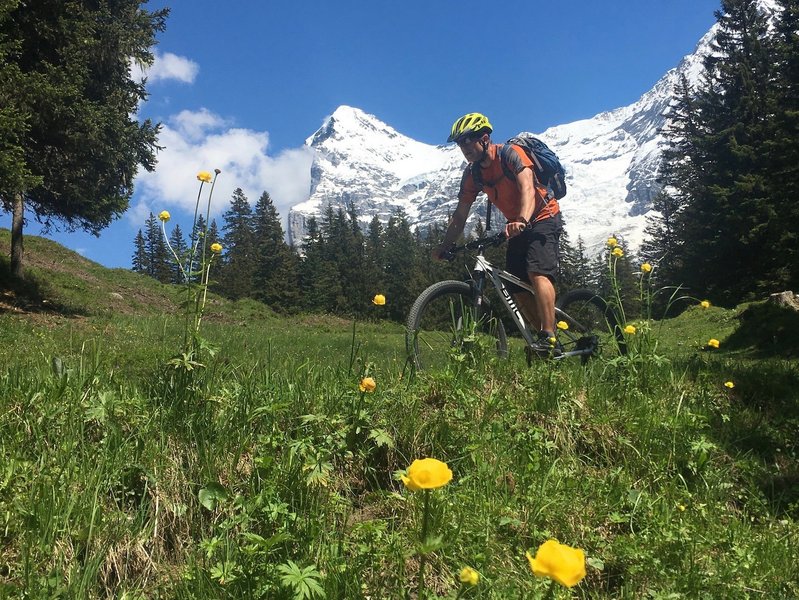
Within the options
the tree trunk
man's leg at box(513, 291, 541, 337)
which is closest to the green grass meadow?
man's leg at box(513, 291, 541, 337)

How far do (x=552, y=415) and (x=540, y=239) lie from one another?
2.46 m

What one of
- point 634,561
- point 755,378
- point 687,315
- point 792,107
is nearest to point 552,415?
point 634,561

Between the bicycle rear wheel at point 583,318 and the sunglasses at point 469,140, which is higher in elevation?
the sunglasses at point 469,140

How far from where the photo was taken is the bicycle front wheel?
3584 mm

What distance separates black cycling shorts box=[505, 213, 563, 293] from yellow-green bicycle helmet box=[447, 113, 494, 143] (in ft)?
3.40

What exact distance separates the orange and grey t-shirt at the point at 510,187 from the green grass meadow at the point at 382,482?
191 cm

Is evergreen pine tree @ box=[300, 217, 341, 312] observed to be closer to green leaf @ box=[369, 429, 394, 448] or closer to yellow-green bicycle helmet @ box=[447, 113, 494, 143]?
yellow-green bicycle helmet @ box=[447, 113, 494, 143]

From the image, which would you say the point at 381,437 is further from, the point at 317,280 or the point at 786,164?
the point at 317,280

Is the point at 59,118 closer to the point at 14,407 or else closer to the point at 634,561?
the point at 14,407

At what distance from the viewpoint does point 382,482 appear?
2.50 metres

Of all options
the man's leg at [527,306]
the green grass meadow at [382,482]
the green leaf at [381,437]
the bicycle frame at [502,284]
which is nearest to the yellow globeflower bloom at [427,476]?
the green grass meadow at [382,482]

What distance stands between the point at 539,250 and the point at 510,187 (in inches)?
26.7

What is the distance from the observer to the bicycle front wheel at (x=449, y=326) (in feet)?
11.8

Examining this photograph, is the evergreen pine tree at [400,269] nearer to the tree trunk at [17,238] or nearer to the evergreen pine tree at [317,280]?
the evergreen pine tree at [317,280]
